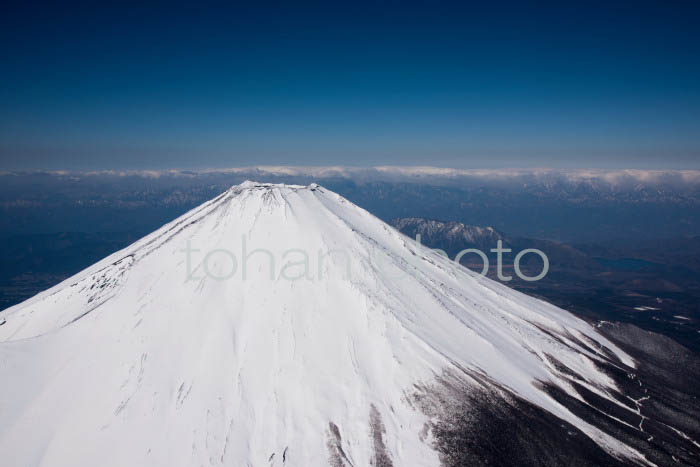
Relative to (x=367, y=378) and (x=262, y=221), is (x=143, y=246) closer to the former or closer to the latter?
(x=262, y=221)

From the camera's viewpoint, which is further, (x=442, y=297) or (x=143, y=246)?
(x=143, y=246)

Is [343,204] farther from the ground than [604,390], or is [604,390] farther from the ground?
[343,204]

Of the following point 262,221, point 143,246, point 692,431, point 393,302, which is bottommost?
point 692,431

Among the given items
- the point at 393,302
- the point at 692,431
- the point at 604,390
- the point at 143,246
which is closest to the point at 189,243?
the point at 143,246

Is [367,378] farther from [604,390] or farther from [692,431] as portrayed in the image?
[692,431]

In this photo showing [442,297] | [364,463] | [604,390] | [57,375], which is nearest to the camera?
[364,463]

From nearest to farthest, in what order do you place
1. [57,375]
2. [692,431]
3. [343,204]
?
1. [57,375]
2. [692,431]
3. [343,204]

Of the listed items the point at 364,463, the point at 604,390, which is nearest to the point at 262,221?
the point at 364,463
